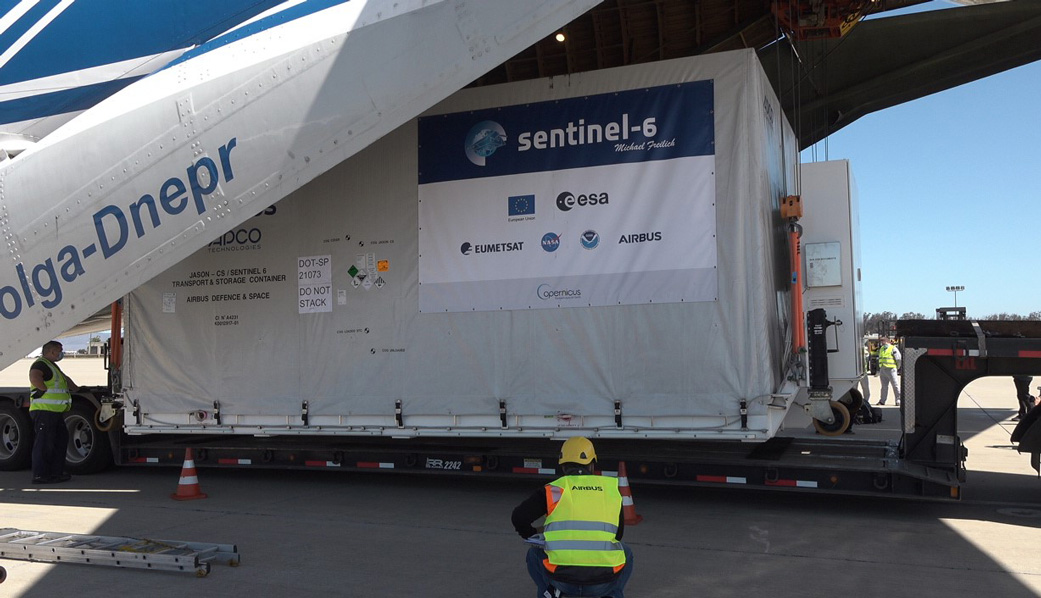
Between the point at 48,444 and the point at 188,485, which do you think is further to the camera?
the point at 48,444

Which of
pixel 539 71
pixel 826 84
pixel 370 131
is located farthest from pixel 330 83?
pixel 826 84

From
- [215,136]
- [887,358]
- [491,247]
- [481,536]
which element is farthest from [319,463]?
[887,358]

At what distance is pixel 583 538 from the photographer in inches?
149

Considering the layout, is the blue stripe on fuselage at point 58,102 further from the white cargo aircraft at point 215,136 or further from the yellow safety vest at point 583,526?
the yellow safety vest at point 583,526

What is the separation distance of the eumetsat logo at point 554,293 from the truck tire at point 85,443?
6316 millimetres

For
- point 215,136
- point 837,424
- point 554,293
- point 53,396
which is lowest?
point 837,424

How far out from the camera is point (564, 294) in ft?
24.5

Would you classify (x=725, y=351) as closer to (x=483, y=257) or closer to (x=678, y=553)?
(x=678, y=553)

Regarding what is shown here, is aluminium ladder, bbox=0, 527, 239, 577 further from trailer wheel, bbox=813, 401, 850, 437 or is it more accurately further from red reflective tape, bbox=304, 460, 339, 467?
trailer wheel, bbox=813, 401, 850, 437

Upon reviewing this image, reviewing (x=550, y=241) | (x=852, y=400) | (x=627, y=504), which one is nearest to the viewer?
(x=627, y=504)

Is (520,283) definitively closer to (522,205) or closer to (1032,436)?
(522,205)

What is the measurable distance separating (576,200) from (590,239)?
0.40 metres

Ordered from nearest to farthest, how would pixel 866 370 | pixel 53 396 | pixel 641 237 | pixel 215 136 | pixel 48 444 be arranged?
pixel 215 136
pixel 641 237
pixel 866 370
pixel 48 444
pixel 53 396

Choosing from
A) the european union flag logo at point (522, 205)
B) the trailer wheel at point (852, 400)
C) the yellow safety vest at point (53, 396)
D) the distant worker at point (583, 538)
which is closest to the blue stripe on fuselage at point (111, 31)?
the european union flag logo at point (522, 205)
